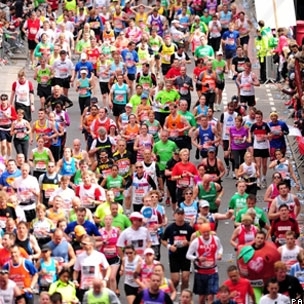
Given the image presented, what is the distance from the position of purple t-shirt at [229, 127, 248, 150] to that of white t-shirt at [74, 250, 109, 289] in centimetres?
785

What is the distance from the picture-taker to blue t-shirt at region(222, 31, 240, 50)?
129ft

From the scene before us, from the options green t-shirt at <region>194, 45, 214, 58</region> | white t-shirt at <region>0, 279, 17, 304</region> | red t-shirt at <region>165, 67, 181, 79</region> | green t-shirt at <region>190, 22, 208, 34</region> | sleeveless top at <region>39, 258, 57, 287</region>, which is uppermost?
white t-shirt at <region>0, 279, 17, 304</region>

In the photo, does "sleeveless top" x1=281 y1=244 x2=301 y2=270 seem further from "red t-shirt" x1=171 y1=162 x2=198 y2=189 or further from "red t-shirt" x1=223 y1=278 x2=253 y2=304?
"red t-shirt" x1=171 y1=162 x2=198 y2=189

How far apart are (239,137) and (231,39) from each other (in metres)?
10.2

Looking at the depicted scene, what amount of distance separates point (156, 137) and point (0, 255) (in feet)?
25.9

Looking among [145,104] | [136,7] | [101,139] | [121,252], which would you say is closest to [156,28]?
[136,7]

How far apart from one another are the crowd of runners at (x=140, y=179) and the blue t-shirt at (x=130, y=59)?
21 millimetres

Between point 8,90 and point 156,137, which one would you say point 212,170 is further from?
point 8,90

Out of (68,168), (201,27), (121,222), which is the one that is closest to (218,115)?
(201,27)

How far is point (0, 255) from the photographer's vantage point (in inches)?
874

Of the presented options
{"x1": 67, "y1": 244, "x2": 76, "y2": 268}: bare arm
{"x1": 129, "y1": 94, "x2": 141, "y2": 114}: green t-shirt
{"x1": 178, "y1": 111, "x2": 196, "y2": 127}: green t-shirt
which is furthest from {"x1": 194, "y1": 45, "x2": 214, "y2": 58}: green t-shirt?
{"x1": 67, "y1": 244, "x2": 76, "y2": 268}: bare arm

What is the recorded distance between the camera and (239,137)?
2955 cm

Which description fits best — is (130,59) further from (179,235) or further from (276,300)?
(276,300)

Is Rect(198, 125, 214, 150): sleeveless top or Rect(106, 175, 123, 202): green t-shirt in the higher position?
Rect(106, 175, 123, 202): green t-shirt
